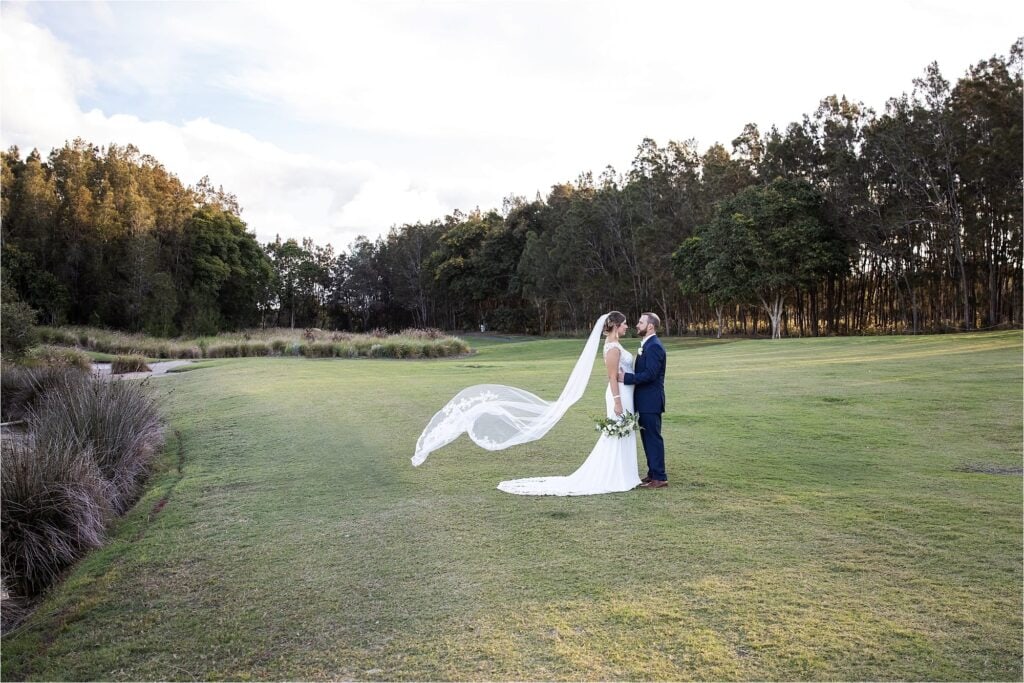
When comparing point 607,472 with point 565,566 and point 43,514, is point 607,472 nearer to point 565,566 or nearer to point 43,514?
point 565,566

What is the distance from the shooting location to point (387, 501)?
8.07 metres

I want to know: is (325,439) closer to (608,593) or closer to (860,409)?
(608,593)

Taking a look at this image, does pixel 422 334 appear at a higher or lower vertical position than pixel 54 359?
higher

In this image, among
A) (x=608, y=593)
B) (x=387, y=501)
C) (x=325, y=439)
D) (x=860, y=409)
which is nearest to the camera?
(x=608, y=593)

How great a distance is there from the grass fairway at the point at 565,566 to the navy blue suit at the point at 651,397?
384 mm

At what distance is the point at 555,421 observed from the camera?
9.83 meters

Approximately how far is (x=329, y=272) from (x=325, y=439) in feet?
282

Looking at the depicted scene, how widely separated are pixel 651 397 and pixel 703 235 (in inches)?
1658

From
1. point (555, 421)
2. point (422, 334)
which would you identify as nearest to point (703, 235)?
point (422, 334)

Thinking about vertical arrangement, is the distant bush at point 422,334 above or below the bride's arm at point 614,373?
above

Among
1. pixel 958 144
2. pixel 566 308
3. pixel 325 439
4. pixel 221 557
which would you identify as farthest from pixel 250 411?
pixel 566 308

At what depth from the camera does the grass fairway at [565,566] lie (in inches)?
175

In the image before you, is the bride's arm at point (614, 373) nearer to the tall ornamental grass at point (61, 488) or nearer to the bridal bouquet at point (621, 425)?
the bridal bouquet at point (621, 425)

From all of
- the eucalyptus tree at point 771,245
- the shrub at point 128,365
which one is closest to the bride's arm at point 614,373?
the shrub at point 128,365
